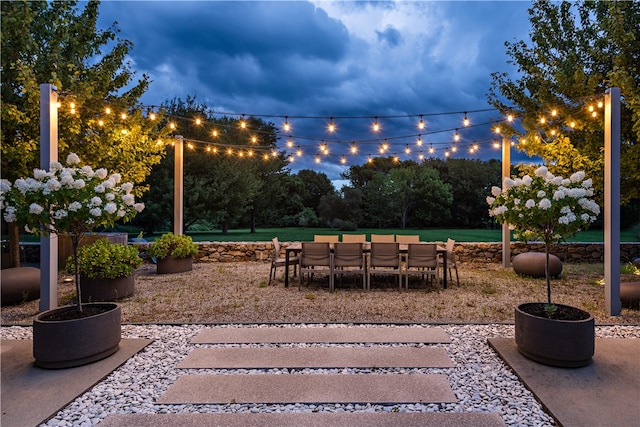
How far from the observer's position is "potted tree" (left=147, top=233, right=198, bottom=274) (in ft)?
25.9

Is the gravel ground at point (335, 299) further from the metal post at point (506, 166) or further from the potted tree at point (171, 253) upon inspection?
the metal post at point (506, 166)

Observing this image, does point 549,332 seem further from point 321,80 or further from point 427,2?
point 321,80

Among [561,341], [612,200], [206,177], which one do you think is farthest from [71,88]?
[206,177]

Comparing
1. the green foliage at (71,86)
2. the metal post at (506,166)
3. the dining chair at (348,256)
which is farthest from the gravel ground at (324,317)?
the green foliage at (71,86)

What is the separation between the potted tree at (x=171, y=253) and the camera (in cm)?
790

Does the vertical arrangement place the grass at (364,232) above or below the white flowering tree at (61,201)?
below

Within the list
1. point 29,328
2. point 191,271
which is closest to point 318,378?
point 29,328

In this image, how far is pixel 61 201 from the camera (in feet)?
10.1

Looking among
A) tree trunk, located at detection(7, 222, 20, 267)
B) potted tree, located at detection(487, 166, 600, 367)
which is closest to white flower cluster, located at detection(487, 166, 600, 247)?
potted tree, located at detection(487, 166, 600, 367)

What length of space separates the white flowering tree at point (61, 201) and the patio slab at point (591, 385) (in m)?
3.78

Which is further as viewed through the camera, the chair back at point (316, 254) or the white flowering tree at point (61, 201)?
the chair back at point (316, 254)

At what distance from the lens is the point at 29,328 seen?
4.19 metres

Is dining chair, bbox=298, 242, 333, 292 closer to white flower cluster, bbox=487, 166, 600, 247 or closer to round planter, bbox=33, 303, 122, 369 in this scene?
white flower cluster, bbox=487, 166, 600, 247

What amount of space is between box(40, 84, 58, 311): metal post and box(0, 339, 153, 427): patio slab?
1190 mm
